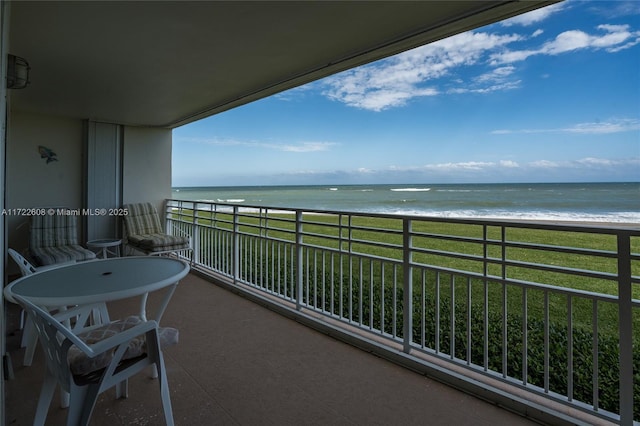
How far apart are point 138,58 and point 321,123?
19451 millimetres

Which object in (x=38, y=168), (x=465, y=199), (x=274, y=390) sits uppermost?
(x=465, y=199)

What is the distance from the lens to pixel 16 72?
2.58 metres

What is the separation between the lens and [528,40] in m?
16.2

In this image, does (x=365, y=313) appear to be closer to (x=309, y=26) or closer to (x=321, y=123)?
(x=309, y=26)

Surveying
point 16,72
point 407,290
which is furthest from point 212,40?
point 407,290

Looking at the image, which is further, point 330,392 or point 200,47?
point 200,47

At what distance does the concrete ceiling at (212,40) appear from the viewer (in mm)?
1952

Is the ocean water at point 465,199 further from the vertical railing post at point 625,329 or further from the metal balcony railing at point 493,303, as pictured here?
the vertical railing post at point 625,329

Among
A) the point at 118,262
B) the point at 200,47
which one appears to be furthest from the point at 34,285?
the point at 200,47

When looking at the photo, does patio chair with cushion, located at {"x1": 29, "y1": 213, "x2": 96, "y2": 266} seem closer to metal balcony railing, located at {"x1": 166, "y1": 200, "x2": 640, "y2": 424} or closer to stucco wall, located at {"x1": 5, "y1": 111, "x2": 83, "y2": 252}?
stucco wall, located at {"x1": 5, "y1": 111, "x2": 83, "y2": 252}

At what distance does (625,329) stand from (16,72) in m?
4.43

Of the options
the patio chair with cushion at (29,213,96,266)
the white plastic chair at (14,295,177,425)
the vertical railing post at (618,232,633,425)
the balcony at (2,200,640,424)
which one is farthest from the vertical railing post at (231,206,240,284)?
the vertical railing post at (618,232,633,425)

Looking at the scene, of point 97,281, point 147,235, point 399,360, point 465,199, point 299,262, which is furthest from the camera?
point 465,199

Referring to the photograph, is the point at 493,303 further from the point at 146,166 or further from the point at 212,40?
the point at 146,166
